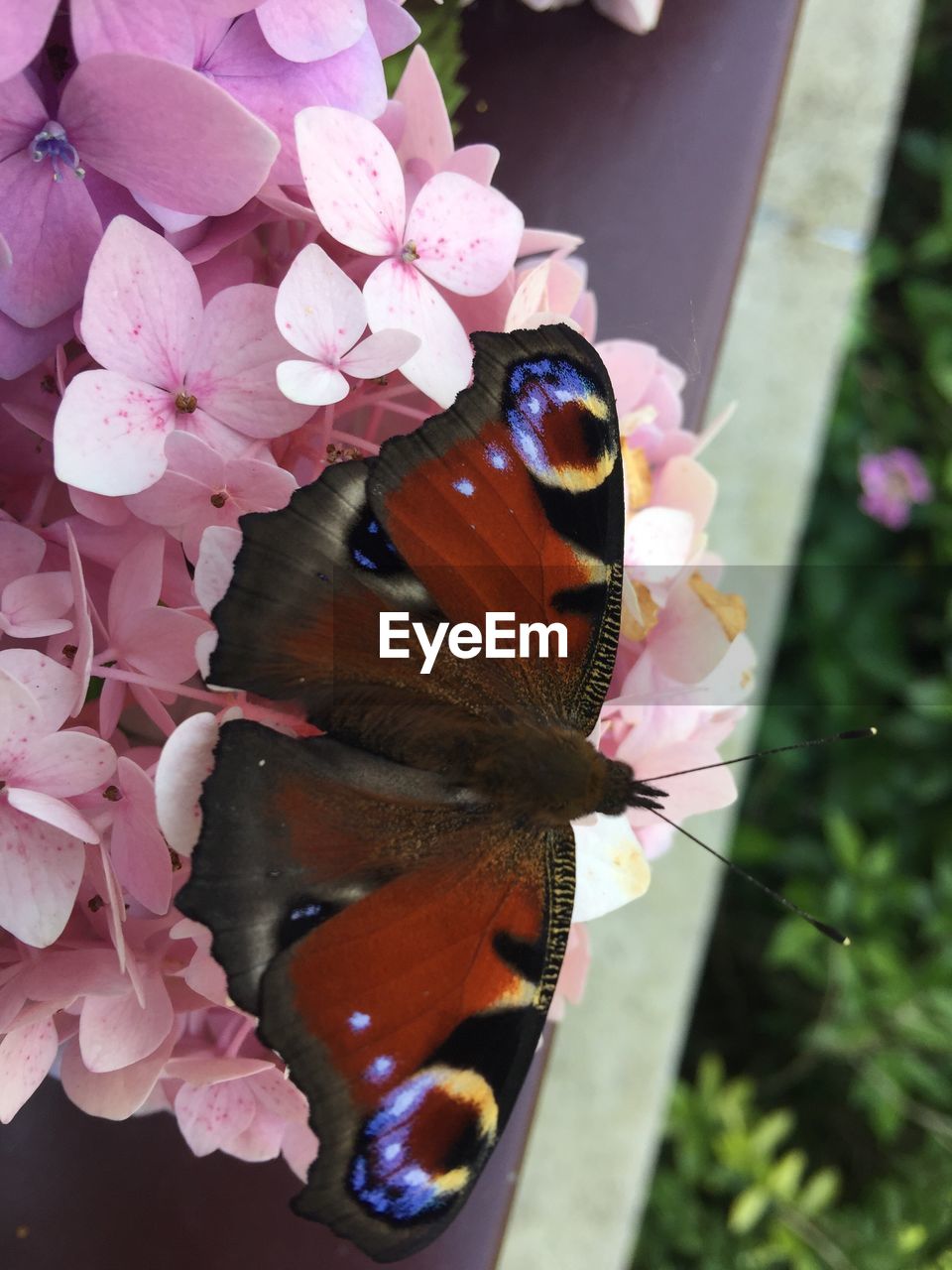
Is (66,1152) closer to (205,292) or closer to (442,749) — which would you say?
(442,749)

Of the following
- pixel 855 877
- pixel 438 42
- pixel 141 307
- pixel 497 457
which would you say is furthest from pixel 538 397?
pixel 855 877

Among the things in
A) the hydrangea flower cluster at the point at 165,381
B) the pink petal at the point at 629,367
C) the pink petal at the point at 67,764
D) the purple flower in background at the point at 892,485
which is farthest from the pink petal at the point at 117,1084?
the purple flower in background at the point at 892,485

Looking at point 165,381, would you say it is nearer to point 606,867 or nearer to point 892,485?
point 606,867

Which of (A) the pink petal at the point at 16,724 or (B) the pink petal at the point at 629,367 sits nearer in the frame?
(A) the pink petal at the point at 16,724

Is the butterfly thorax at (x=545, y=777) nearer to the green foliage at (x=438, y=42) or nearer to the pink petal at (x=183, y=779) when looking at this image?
the pink petal at (x=183, y=779)

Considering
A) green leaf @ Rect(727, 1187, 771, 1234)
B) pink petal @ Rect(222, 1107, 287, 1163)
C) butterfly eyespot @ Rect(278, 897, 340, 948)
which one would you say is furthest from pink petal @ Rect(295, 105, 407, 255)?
green leaf @ Rect(727, 1187, 771, 1234)

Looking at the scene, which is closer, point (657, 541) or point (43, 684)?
point (43, 684)

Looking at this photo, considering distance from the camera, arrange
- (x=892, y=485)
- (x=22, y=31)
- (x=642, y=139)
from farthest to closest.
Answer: (x=892, y=485), (x=642, y=139), (x=22, y=31)

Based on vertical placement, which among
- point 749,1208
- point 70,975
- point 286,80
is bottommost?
point 749,1208
